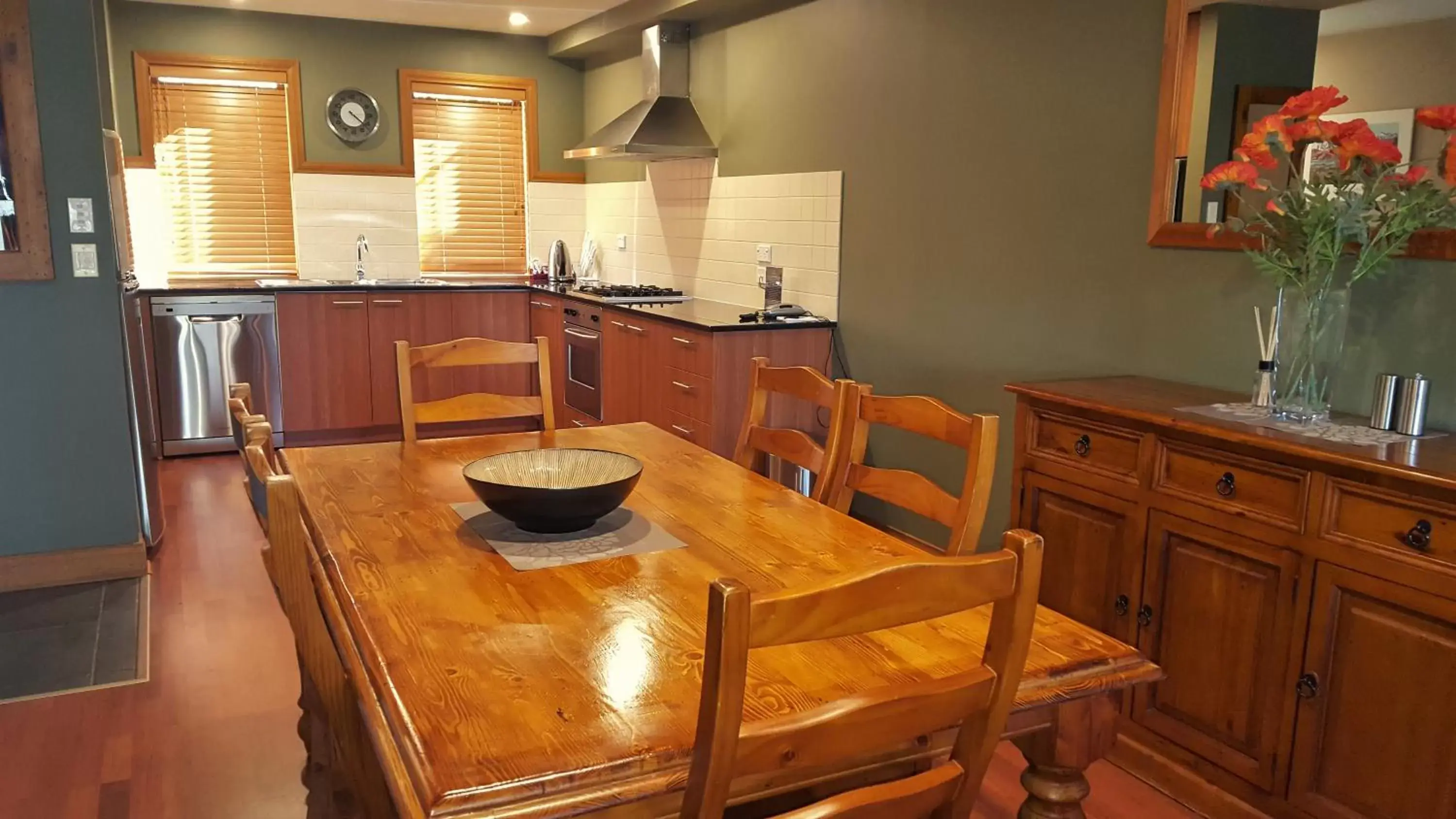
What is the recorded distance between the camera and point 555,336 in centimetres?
596

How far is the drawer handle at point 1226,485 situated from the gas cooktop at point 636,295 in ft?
11.1

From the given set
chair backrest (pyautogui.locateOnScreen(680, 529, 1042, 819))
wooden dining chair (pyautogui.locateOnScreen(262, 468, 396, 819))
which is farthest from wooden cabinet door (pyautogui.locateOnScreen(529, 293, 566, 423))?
chair backrest (pyautogui.locateOnScreen(680, 529, 1042, 819))

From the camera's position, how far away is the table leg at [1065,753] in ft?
4.47

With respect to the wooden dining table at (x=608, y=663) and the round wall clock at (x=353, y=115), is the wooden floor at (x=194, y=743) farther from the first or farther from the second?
the round wall clock at (x=353, y=115)

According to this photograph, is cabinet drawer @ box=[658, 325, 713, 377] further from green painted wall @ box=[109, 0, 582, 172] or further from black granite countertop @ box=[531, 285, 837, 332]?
green painted wall @ box=[109, 0, 582, 172]

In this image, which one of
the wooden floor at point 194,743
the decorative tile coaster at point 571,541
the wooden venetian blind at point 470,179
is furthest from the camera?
the wooden venetian blind at point 470,179

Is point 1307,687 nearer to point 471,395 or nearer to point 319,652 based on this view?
point 319,652

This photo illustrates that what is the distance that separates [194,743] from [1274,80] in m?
3.18

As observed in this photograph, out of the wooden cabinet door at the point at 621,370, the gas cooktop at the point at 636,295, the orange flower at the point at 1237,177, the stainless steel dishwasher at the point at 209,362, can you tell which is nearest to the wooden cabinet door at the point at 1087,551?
the orange flower at the point at 1237,177

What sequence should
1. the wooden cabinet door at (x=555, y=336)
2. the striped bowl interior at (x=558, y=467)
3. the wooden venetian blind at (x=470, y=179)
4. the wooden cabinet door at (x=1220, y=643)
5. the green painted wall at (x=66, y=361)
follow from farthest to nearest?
the wooden venetian blind at (x=470, y=179) → the wooden cabinet door at (x=555, y=336) → the green painted wall at (x=66, y=361) → the wooden cabinet door at (x=1220, y=643) → the striped bowl interior at (x=558, y=467)

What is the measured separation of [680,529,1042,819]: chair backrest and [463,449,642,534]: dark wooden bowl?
2.43 feet

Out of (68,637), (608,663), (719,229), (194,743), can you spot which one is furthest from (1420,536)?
(719,229)

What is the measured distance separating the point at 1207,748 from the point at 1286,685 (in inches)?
10.9

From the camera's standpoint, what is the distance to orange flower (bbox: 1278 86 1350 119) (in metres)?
2.15
